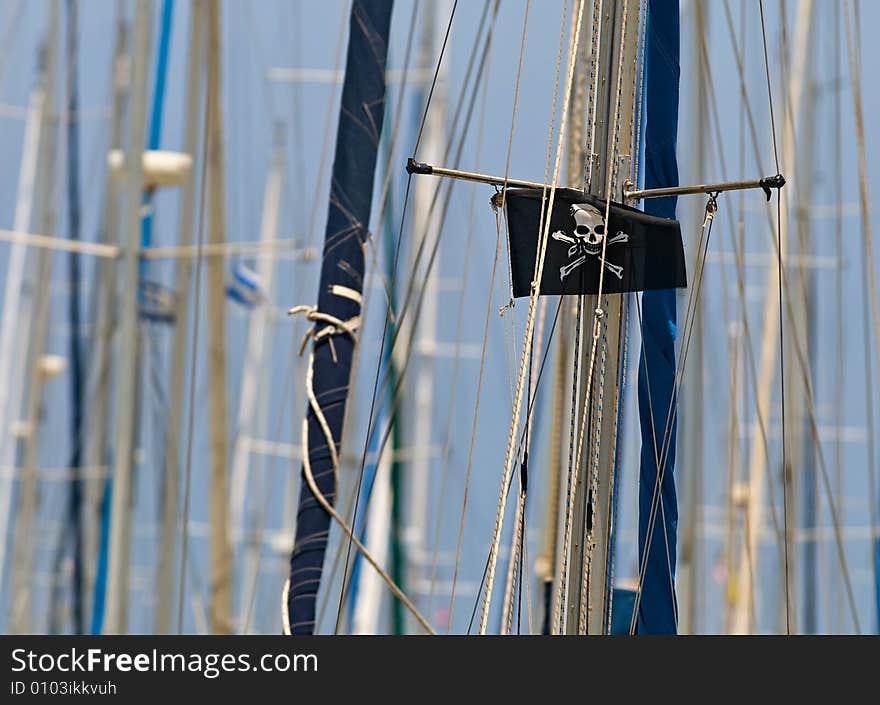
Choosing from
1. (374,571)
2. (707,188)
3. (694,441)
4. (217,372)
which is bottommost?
(374,571)

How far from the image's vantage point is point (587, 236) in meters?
8.07

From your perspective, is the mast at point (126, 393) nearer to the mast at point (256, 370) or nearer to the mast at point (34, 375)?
the mast at point (34, 375)

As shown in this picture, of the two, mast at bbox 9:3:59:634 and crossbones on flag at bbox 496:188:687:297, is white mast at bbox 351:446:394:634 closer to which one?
mast at bbox 9:3:59:634

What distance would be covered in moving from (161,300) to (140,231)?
1241 millimetres

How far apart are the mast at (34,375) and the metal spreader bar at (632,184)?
1139 centimetres

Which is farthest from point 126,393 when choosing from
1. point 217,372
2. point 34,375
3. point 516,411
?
point 34,375

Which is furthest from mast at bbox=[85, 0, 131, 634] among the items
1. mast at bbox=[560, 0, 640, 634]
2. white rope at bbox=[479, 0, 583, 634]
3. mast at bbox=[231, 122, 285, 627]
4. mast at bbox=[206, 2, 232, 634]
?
mast at bbox=[560, 0, 640, 634]

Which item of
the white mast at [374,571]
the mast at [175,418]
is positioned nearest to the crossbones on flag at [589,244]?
the mast at [175,418]

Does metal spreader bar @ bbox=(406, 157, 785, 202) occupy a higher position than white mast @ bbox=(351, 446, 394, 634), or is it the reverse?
metal spreader bar @ bbox=(406, 157, 785, 202)

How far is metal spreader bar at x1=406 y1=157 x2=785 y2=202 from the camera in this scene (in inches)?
306

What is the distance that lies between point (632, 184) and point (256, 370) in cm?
1974

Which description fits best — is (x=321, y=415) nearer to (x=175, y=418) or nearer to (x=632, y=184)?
(x=632, y=184)

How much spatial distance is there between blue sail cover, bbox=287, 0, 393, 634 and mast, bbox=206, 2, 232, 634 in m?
2.36

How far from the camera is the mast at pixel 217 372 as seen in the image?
12.2m
